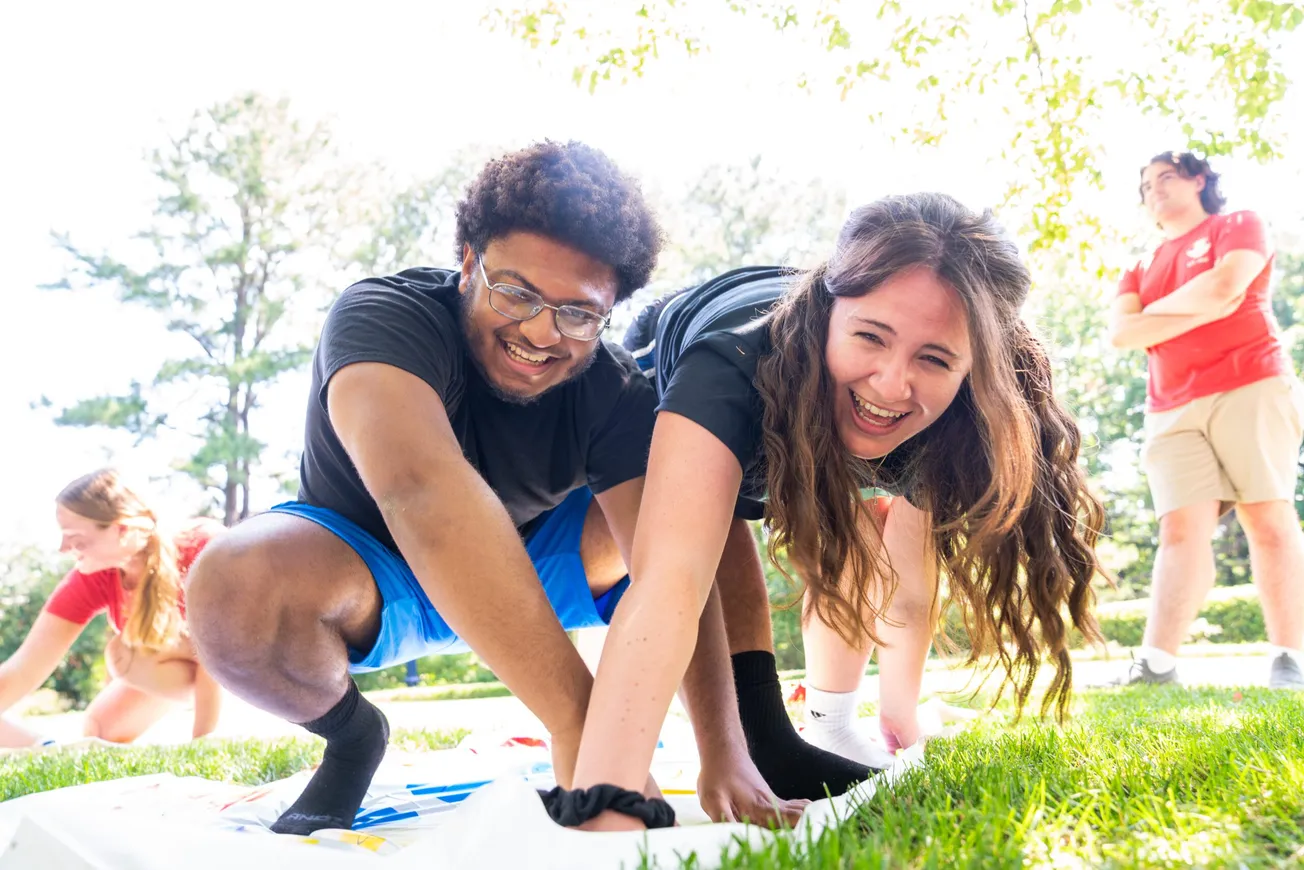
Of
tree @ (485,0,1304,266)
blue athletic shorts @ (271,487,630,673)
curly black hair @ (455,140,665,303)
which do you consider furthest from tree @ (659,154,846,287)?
curly black hair @ (455,140,665,303)

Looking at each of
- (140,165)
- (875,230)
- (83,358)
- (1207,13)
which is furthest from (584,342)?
(140,165)

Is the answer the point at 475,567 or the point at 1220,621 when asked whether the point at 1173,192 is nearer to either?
the point at 475,567

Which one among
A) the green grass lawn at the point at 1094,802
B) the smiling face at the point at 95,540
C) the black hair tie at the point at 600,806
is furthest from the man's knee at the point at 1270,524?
the smiling face at the point at 95,540

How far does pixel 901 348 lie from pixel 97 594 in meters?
4.40

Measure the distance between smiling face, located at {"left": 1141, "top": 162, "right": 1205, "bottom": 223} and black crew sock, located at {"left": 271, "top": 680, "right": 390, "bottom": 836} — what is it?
416cm

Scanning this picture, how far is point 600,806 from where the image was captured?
1604mm

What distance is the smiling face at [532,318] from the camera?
2447mm

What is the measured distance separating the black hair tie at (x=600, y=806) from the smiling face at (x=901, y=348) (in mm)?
936

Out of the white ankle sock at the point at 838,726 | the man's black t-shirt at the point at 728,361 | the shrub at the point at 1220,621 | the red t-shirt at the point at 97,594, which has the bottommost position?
the shrub at the point at 1220,621

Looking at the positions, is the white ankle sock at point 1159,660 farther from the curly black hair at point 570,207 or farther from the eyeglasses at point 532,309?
the eyeglasses at point 532,309

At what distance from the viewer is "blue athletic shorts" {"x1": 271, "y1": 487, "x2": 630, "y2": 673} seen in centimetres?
259

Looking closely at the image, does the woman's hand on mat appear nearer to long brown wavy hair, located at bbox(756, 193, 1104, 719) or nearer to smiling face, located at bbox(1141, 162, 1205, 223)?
long brown wavy hair, located at bbox(756, 193, 1104, 719)

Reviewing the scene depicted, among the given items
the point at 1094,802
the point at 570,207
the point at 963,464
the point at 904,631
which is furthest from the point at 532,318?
the point at 904,631

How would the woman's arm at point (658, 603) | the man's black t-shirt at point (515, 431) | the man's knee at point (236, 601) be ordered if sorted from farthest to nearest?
the man's black t-shirt at point (515, 431), the man's knee at point (236, 601), the woman's arm at point (658, 603)
